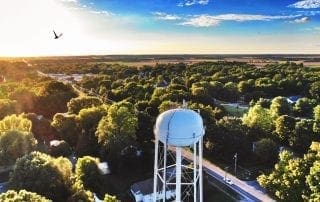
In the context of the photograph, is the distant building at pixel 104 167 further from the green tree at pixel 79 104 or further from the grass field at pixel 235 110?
the grass field at pixel 235 110

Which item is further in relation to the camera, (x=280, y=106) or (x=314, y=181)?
(x=280, y=106)

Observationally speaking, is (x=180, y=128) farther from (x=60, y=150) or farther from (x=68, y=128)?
(x=68, y=128)

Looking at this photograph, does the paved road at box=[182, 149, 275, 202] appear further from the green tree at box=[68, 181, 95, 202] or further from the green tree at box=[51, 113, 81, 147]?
the green tree at box=[51, 113, 81, 147]

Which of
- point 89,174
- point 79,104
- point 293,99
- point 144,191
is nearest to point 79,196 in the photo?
point 89,174

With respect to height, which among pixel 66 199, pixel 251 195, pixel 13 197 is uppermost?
pixel 13 197

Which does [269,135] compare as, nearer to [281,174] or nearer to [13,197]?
[281,174]

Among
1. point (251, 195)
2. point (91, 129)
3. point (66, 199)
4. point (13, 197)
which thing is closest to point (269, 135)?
point (251, 195)

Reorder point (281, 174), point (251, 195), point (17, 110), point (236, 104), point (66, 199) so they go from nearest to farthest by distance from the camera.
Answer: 1. point (66, 199)
2. point (281, 174)
3. point (251, 195)
4. point (17, 110)
5. point (236, 104)

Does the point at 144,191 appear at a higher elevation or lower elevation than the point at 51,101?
lower
